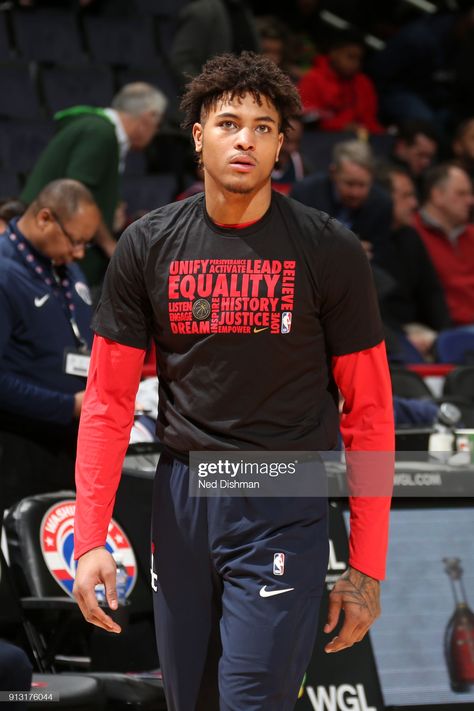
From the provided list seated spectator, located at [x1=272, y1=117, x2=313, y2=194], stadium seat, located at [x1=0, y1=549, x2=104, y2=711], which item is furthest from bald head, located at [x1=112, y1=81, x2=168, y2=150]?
stadium seat, located at [x1=0, y1=549, x2=104, y2=711]

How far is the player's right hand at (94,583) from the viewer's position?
2508 mm

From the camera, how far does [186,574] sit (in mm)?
2537

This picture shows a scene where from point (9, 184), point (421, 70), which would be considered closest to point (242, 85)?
point (9, 184)

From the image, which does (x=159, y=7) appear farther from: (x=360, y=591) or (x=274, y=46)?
(x=360, y=591)

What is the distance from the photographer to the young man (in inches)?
98.8

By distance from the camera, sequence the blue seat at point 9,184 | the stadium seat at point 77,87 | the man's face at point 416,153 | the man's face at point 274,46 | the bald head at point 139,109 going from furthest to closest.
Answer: the man's face at point 416,153, the man's face at point 274,46, the stadium seat at point 77,87, the blue seat at point 9,184, the bald head at point 139,109

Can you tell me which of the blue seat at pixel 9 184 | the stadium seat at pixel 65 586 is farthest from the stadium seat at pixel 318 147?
the stadium seat at pixel 65 586

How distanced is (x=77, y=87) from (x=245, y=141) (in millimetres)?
5938

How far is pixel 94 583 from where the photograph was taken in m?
2.52

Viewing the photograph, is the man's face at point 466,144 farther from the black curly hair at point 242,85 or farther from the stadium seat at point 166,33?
the black curly hair at point 242,85

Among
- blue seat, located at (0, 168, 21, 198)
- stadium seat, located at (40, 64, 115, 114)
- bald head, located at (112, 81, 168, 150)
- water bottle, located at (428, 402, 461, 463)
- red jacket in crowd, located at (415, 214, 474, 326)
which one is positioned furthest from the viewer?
stadium seat, located at (40, 64, 115, 114)

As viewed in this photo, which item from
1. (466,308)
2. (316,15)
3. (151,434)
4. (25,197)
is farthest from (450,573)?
(316,15)

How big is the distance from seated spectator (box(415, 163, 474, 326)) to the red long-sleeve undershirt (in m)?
5.31

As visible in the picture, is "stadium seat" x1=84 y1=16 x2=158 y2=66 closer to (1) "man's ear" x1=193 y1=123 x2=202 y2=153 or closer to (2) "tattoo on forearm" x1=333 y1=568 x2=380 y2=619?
(1) "man's ear" x1=193 y1=123 x2=202 y2=153
